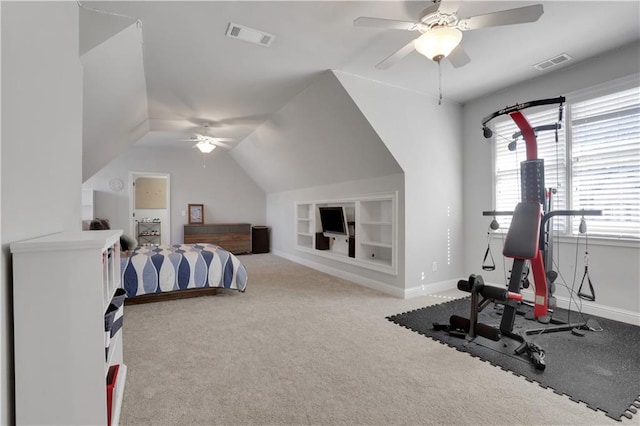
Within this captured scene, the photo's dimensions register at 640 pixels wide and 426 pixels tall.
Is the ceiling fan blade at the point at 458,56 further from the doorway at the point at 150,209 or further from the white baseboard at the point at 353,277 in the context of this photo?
the doorway at the point at 150,209

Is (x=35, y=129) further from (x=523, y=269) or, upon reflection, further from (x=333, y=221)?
(x=333, y=221)

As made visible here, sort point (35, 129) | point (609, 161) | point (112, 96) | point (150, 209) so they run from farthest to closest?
point (150, 209), point (112, 96), point (609, 161), point (35, 129)

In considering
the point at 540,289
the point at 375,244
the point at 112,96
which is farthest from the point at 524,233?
the point at 112,96

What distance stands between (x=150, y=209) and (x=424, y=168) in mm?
7450

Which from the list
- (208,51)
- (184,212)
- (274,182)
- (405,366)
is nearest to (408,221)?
(405,366)

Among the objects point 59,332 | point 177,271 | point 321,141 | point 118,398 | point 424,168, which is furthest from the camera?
point 321,141

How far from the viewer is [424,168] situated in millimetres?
4203

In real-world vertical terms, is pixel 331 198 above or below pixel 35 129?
below

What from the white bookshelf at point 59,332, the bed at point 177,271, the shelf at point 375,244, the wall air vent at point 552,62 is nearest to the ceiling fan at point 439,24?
the wall air vent at point 552,62

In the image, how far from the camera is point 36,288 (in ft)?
4.10

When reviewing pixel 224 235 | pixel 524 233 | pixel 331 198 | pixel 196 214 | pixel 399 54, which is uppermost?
pixel 399 54

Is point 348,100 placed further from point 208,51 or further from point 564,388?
point 564,388

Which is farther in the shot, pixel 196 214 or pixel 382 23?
pixel 196 214

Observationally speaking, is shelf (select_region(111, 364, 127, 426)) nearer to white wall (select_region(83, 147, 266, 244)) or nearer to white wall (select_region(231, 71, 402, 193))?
white wall (select_region(231, 71, 402, 193))
